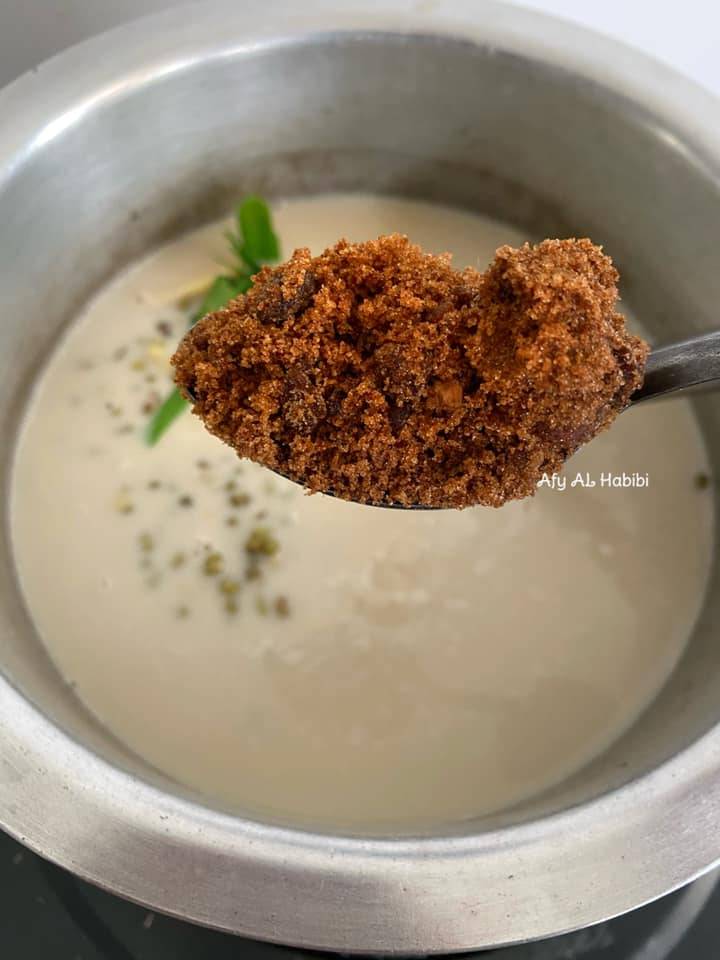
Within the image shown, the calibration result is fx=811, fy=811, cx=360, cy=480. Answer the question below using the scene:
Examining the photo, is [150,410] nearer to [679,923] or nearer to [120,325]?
[120,325]

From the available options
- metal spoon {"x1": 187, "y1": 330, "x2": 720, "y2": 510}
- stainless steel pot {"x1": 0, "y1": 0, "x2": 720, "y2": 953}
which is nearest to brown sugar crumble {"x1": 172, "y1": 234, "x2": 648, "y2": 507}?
metal spoon {"x1": 187, "y1": 330, "x2": 720, "y2": 510}

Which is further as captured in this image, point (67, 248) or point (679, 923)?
point (67, 248)

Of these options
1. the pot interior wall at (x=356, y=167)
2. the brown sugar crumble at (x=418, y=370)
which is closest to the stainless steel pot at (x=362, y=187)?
the pot interior wall at (x=356, y=167)

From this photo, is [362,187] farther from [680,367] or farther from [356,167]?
[680,367]

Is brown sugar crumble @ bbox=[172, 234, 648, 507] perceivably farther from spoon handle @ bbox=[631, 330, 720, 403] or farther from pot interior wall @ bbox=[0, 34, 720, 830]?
pot interior wall @ bbox=[0, 34, 720, 830]

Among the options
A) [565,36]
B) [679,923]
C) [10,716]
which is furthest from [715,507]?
[10,716]

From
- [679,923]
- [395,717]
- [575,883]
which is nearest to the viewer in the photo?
[575,883]
